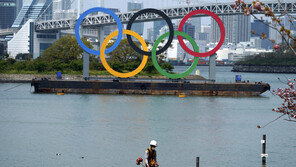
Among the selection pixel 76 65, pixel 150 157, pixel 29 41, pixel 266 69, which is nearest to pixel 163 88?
pixel 76 65

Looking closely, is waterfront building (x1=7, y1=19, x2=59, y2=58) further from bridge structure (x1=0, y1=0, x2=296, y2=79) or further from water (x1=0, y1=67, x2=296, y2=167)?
water (x1=0, y1=67, x2=296, y2=167)

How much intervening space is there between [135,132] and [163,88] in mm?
23392

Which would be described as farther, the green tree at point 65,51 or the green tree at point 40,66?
the green tree at point 65,51

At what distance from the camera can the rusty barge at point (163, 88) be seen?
172 feet

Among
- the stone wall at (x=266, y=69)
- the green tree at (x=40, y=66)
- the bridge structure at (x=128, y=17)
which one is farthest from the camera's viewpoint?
the stone wall at (x=266, y=69)

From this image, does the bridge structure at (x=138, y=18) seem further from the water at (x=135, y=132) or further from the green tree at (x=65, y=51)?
the water at (x=135, y=132)

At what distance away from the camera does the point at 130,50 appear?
79.8 metres

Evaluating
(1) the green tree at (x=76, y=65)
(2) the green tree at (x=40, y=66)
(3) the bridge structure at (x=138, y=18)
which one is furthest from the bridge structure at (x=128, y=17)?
(2) the green tree at (x=40, y=66)

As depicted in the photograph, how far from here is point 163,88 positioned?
52.6 metres

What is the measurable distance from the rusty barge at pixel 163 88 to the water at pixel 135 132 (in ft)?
12.2

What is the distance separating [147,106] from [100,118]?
7.93 meters

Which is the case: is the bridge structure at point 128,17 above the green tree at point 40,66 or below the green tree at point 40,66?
above

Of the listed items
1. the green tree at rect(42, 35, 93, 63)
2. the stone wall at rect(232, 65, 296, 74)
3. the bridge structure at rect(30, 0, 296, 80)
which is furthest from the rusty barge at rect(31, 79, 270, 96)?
the stone wall at rect(232, 65, 296, 74)

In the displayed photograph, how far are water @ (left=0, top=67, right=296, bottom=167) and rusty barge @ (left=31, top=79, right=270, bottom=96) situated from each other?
12.2ft
